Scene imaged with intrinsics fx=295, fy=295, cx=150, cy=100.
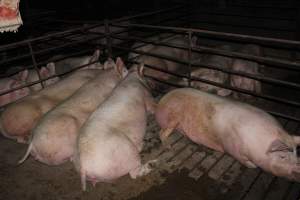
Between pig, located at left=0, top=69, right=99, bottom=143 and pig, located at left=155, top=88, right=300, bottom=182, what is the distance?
5.17 ft

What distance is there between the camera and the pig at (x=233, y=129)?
10.1 ft

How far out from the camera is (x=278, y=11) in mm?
7754

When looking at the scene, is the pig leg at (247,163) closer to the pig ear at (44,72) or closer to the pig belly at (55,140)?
the pig belly at (55,140)

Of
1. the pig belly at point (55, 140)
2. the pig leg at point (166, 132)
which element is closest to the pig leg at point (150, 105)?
the pig leg at point (166, 132)

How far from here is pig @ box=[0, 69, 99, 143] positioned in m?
4.15

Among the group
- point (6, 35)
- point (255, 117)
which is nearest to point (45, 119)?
point (255, 117)

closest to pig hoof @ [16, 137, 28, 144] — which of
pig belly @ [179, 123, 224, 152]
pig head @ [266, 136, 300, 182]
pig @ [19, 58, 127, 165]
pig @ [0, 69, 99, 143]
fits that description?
pig @ [0, 69, 99, 143]

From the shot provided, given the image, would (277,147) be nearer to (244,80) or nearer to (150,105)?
(150,105)

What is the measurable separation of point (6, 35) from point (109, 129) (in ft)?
21.8

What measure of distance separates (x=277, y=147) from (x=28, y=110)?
3267mm

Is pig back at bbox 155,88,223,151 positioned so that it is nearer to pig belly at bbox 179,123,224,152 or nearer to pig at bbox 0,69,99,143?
pig belly at bbox 179,123,224,152

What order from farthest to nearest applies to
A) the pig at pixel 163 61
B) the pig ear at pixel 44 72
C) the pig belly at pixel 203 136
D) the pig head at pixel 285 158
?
the pig at pixel 163 61, the pig ear at pixel 44 72, the pig belly at pixel 203 136, the pig head at pixel 285 158

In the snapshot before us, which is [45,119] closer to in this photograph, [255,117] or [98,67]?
[98,67]

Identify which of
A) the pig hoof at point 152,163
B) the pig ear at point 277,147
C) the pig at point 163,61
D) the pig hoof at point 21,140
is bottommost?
the pig hoof at point 152,163
